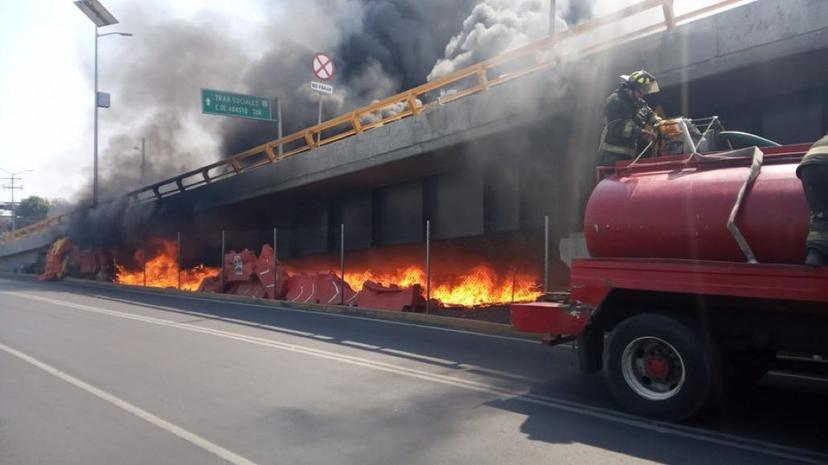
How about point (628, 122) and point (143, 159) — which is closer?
point (628, 122)

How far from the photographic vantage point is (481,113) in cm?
1255

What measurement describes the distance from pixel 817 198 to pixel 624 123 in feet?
7.21

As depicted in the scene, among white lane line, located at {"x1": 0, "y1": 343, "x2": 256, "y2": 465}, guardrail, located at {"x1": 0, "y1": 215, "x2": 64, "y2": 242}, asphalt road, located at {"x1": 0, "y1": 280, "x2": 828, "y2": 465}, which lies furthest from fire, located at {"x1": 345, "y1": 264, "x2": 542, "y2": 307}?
guardrail, located at {"x1": 0, "y1": 215, "x2": 64, "y2": 242}

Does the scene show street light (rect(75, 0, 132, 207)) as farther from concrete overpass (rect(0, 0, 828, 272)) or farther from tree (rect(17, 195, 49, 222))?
tree (rect(17, 195, 49, 222))

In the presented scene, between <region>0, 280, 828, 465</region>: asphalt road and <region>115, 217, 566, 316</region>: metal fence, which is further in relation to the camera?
<region>115, 217, 566, 316</region>: metal fence

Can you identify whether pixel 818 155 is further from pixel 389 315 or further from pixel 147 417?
pixel 389 315

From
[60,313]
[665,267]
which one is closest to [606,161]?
[665,267]

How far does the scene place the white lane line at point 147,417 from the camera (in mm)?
4586

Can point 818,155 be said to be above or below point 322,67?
below

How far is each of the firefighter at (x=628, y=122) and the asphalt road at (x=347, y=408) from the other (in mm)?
2336

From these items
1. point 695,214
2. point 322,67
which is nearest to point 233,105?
point 322,67

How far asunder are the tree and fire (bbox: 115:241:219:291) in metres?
68.6

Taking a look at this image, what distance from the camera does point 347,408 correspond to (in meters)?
5.83

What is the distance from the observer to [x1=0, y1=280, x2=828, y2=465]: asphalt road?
4660mm
